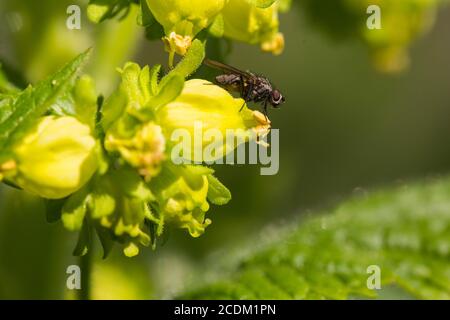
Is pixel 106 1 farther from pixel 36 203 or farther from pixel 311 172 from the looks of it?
pixel 311 172

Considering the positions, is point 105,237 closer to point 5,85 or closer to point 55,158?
point 55,158

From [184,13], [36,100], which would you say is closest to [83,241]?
[36,100]

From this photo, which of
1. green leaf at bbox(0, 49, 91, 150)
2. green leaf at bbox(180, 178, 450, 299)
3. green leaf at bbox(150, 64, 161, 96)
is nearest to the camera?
green leaf at bbox(0, 49, 91, 150)

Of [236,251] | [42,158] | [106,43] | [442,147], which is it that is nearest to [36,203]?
[106,43]

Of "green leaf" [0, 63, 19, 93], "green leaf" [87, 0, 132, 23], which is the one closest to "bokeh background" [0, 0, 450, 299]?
"green leaf" [0, 63, 19, 93]

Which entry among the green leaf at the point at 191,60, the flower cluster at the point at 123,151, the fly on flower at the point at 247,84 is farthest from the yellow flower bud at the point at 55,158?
the fly on flower at the point at 247,84

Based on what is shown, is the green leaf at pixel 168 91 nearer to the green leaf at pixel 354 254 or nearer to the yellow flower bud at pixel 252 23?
the yellow flower bud at pixel 252 23

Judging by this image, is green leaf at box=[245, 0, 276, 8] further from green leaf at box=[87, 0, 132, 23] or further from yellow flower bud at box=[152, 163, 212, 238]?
yellow flower bud at box=[152, 163, 212, 238]
